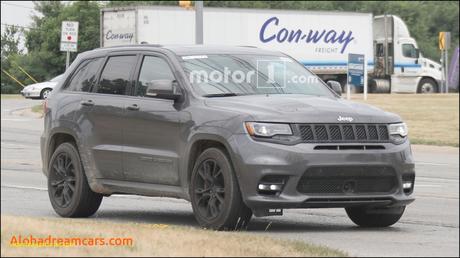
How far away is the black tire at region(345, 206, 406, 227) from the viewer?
32.8ft

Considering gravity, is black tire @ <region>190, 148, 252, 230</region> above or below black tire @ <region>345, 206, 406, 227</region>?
above

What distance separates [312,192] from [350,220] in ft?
6.65

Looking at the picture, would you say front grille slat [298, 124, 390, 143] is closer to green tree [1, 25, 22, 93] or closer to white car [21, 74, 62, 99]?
green tree [1, 25, 22, 93]

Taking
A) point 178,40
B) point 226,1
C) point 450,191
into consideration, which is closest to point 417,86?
point 178,40

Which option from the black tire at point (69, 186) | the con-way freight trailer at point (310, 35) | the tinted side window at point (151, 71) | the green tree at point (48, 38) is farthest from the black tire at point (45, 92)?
the con-way freight trailer at point (310, 35)

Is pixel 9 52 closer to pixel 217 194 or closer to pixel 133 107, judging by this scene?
pixel 133 107

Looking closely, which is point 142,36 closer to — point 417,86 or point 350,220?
point 417,86

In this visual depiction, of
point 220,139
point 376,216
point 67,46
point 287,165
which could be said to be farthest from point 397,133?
point 67,46

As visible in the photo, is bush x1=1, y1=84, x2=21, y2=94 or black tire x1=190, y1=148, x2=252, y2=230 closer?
black tire x1=190, y1=148, x2=252, y2=230

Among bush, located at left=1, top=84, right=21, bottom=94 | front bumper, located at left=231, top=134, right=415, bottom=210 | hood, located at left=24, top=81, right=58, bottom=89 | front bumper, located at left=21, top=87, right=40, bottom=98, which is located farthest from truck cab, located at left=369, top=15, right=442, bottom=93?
front bumper, located at left=231, top=134, right=415, bottom=210

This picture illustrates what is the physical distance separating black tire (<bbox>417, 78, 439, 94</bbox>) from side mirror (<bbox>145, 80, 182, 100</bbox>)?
4052 centimetres

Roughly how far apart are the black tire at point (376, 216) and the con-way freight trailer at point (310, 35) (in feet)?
102

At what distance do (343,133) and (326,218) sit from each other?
7.50ft

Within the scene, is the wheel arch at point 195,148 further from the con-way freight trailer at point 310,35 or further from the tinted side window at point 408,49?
the tinted side window at point 408,49
